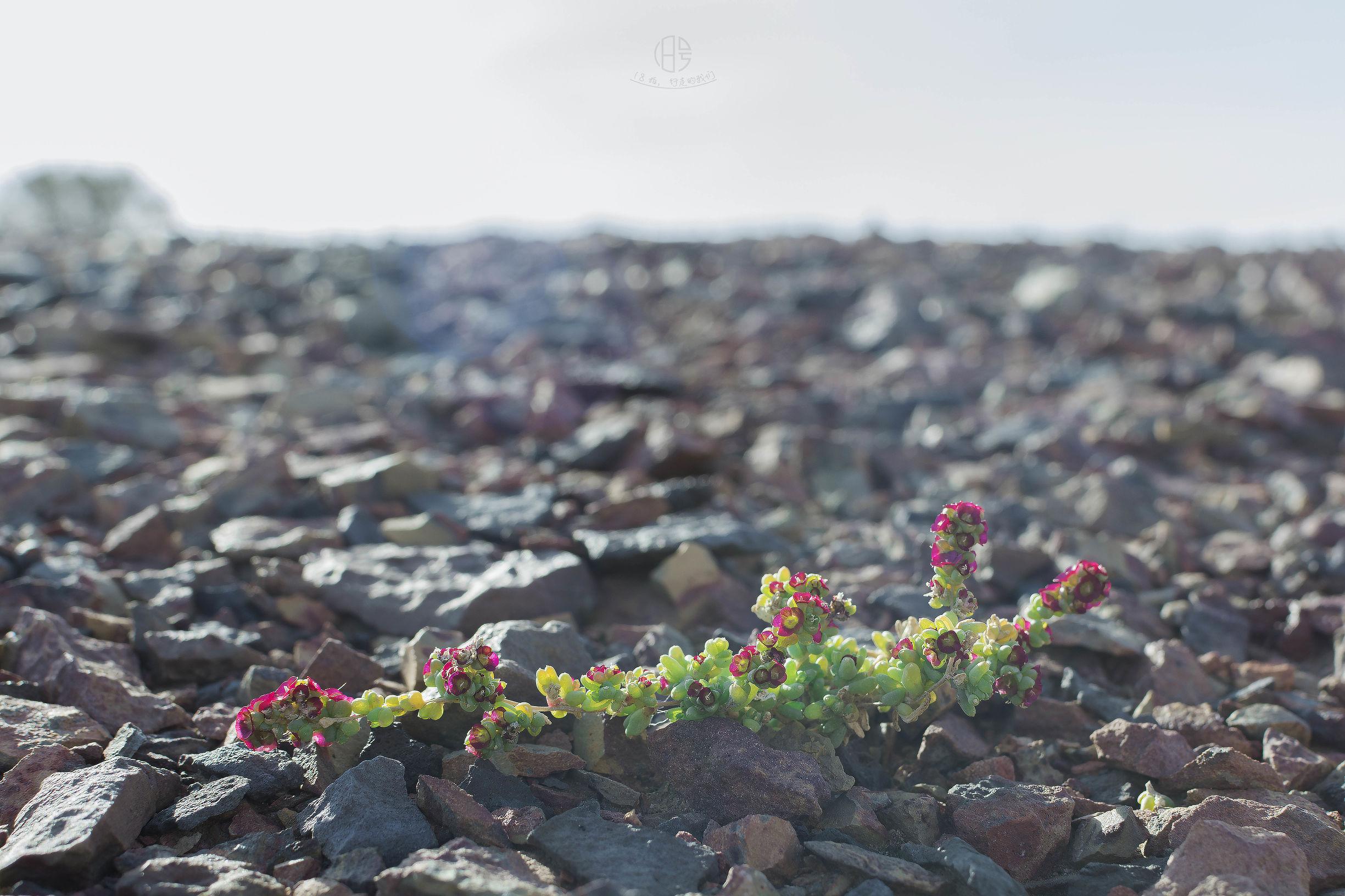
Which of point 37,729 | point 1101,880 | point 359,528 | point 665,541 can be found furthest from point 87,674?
point 1101,880

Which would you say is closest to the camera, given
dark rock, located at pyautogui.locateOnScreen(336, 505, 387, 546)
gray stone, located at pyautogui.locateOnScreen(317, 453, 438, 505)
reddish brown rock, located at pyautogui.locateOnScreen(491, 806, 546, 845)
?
reddish brown rock, located at pyautogui.locateOnScreen(491, 806, 546, 845)

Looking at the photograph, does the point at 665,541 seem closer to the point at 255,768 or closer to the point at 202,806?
the point at 255,768

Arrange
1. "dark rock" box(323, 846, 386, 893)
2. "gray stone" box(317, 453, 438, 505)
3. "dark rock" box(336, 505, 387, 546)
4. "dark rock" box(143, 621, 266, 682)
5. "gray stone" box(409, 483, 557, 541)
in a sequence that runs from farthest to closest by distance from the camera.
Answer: "gray stone" box(317, 453, 438, 505)
"gray stone" box(409, 483, 557, 541)
"dark rock" box(336, 505, 387, 546)
"dark rock" box(143, 621, 266, 682)
"dark rock" box(323, 846, 386, 893)

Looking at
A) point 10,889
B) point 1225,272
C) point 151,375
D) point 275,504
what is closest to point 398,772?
point 10,889

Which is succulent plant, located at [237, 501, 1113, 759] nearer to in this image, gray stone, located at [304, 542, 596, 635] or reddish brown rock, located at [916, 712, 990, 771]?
reddish brown rock, located at [916, 712, 990, 771]

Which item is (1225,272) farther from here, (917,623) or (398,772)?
(398,772)

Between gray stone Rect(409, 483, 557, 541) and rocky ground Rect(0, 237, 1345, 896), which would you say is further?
gray stone Rect(409, 483, 557, 541)

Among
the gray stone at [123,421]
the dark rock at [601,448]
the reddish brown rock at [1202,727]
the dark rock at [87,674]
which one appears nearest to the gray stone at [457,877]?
the dark rock at [87,674]

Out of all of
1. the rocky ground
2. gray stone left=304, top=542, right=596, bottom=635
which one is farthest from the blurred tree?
gray stone left=304, top=542, right=596, bottom=635
